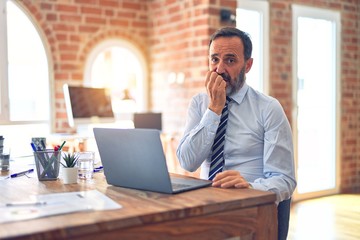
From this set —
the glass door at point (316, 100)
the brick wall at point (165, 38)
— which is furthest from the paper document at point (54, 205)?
the glass door at point (316, 100)

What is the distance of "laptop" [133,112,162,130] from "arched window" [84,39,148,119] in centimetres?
42

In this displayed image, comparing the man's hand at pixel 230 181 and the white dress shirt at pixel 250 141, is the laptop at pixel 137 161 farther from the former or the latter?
the white dress shirt at pixel 250 141

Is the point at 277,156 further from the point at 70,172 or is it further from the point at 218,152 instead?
the point at 70,172

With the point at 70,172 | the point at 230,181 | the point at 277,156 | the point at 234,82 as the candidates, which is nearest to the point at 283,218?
the point at 277,156

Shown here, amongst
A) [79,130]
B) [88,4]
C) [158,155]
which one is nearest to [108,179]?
[158,155]

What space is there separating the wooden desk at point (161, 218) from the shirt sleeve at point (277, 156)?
0.37 m

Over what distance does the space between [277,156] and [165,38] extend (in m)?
3.17

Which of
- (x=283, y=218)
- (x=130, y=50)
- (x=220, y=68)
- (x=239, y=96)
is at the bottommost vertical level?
(x=283, y=218)

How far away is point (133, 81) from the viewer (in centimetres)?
510

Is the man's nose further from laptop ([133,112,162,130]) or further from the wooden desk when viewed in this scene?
laptop ([133,112,162,130])

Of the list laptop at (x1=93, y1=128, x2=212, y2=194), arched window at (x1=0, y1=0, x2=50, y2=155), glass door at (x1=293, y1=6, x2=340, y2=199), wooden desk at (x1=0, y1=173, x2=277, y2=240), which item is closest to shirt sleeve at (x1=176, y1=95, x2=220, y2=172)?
laptop at (x1=93, y1=128, x2=212, y2=194)

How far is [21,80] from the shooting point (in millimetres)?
4418

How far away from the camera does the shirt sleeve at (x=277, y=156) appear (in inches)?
69.6

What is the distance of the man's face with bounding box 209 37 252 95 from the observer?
2.03 metres
